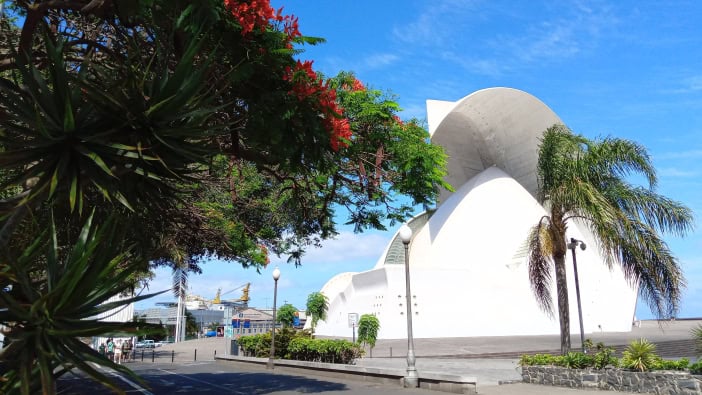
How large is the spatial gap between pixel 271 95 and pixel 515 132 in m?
38.6

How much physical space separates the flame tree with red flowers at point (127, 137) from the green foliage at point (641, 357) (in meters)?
5.65

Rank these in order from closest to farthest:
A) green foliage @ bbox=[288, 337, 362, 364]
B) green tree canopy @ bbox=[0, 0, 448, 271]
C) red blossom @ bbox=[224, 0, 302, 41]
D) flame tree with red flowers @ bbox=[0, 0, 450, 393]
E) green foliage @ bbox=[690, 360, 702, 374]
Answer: flame tree with red flowers @ bbox=[0, 0, 450, 393] < green tree canopy @ bbox=[0, 0, 448, 271] < red blossom @ bbox=[224, 0, 302, 41] < green foliage @ bbox=[690, 360, 702, 374] < green foliage @ bbox=[288, 337, 362, 364]

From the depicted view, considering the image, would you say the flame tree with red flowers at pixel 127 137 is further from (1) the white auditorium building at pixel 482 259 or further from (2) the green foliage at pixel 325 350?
(1) the white auditorium building at pixel 482 259

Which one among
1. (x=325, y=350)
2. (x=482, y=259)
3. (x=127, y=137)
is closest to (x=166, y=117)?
(x=127, y=137)

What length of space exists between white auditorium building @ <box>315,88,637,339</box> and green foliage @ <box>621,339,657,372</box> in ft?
73.8

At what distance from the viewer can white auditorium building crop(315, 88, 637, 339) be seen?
3431 cm

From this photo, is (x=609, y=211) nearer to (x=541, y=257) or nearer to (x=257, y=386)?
(x=541, y=257)

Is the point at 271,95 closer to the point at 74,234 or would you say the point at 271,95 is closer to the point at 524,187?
the point at 74,234

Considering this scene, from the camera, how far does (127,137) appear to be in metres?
3.93

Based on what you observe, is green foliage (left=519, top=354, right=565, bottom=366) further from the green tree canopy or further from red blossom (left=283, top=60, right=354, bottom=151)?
red blossom (left=283, top=60, right=354, bottom=151)

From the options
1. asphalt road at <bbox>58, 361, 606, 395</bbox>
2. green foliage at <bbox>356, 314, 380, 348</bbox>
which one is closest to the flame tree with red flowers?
asphalt road at <bbox>58, 361, 606, 395</bbox>

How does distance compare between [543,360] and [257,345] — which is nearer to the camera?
[543,360]

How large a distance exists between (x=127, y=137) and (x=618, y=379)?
10.7 m

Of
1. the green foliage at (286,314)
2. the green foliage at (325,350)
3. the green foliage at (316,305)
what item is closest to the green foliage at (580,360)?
the green foliage at (325,350)
